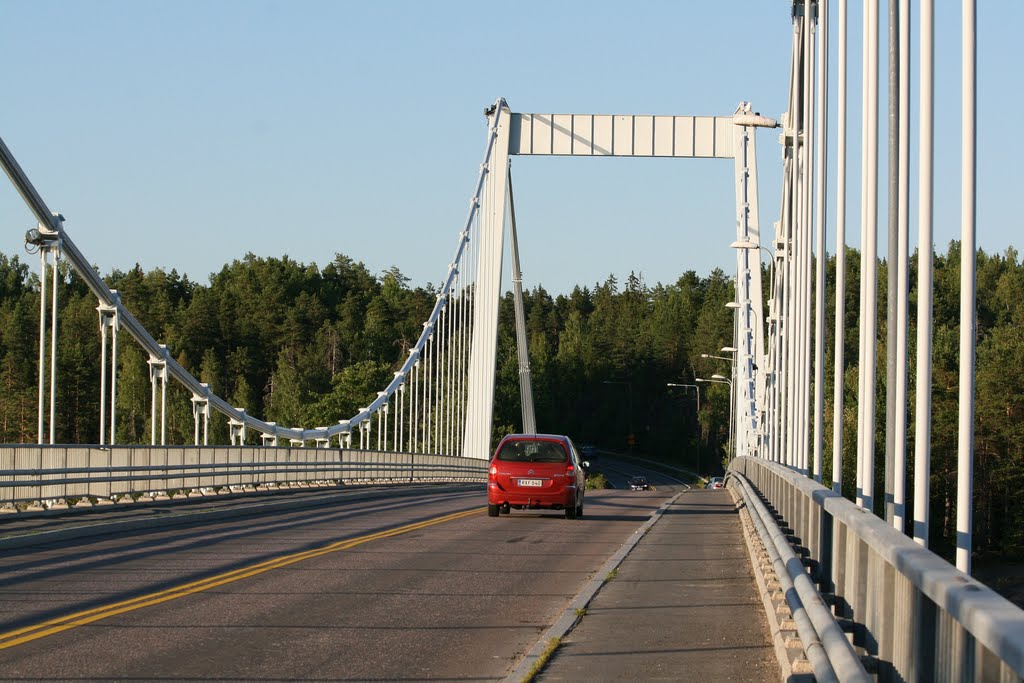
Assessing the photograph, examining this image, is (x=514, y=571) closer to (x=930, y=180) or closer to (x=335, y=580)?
(x=335, y=580)

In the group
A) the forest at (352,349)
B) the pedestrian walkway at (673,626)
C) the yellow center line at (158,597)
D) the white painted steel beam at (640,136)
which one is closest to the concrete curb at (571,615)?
the pedestrian walkway at (673,626)

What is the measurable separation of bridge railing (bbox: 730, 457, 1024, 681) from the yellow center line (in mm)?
4931

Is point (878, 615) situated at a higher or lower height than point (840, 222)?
lower

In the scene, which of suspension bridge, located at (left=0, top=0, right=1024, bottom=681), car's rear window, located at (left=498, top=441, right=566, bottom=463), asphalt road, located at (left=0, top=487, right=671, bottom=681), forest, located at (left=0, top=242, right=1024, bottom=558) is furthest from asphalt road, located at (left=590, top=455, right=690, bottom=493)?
asphalt road, located at (left=0, top=487, right=671, bottom=681)

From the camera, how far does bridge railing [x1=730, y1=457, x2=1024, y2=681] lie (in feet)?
11.6

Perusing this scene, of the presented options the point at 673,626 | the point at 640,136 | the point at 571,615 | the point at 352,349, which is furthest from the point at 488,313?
the point at 352,349

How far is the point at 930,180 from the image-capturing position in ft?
33.1

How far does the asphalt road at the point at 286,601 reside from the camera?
28.2ft

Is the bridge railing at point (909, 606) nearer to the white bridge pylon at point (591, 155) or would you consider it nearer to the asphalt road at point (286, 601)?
the asphalt road at point (286, 601)

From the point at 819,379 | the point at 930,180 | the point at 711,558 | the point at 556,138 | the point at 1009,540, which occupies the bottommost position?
the point at 1009,540

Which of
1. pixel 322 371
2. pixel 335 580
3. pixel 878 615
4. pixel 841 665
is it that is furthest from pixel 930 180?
pixel 322 371

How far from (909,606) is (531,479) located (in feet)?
59.4

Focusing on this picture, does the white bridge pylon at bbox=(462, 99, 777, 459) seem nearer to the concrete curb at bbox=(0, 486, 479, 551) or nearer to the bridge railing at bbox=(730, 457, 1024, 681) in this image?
the concrete curb at bbox=(0, 486, 479, 551)

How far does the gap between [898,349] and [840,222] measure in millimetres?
5305
